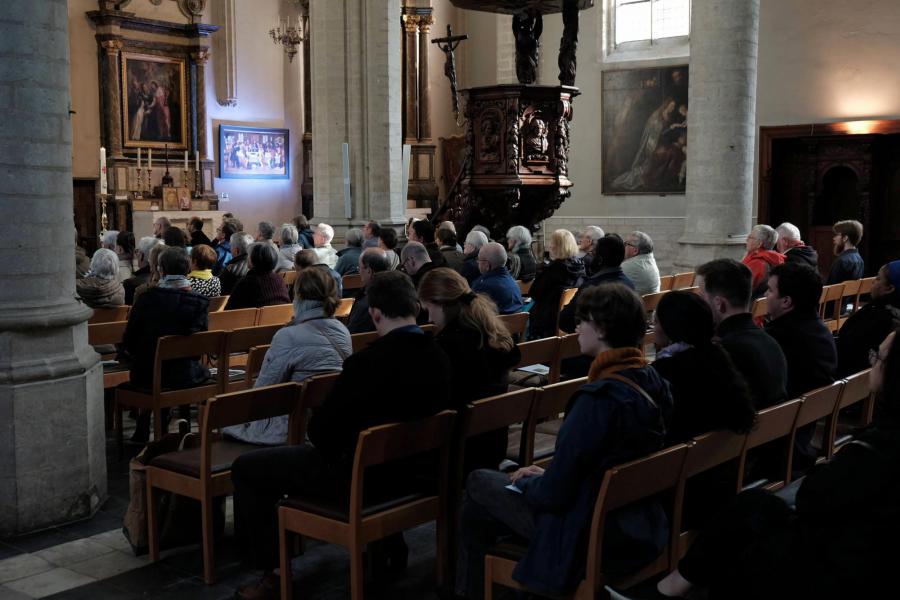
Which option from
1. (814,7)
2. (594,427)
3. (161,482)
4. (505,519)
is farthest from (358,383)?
(814,7)

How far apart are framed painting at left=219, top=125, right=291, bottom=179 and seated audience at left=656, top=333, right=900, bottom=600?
53.2ft

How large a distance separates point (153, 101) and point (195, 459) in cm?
1408

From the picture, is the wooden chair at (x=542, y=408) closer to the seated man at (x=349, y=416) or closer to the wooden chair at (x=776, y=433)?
the seated man at (x=349, y=416)

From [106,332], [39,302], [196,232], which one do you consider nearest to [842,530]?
[39,302]

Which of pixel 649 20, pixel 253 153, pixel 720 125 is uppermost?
pixel 649 20

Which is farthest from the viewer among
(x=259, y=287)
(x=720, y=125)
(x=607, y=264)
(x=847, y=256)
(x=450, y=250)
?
(x=720, y=125)

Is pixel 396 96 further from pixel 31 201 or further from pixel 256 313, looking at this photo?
pixel 31 201

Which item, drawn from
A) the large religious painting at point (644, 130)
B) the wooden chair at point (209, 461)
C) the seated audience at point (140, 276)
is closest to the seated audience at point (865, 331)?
the wooden chair at point (209, 461)

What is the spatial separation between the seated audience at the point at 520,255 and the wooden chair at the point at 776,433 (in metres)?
5.09

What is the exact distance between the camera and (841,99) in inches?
605

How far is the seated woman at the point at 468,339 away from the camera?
4.10 m

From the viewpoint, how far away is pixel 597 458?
3004 mm

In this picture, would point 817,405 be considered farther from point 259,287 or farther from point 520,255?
point 520,255

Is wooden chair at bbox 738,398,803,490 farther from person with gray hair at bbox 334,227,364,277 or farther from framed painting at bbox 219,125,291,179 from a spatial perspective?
framed painting at bbox 219,125,291,179
